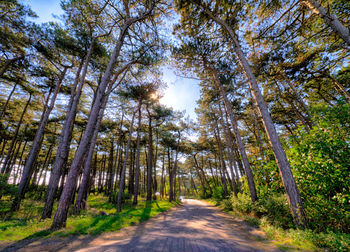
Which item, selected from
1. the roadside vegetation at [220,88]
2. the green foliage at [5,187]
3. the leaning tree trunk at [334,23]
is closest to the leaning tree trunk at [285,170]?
the roadside vegetation at [220,88]

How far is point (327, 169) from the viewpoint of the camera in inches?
154

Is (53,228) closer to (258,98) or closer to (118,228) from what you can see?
(118,228)

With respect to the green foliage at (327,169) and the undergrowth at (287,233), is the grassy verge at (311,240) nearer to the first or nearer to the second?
the undergrowth at (287,233)

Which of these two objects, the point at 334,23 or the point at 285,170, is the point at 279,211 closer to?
the point at 285,170

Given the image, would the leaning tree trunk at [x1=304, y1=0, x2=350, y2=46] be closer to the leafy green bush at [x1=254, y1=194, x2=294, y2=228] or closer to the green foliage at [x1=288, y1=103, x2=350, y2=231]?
the green foliage at [x1=288, y1=103, x2=350, y2=231]

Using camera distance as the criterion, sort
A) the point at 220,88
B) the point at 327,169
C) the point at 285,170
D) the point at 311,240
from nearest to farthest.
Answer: the point at 311,240, the point at 327,169, the point at 285,170, the point at 220,88

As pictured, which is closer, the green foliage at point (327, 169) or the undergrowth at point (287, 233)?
the undergrowth at point (287, 233)

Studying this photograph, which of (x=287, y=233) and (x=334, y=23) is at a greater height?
(x=334, y=23)

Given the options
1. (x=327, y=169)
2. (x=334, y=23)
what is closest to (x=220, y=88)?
(x=334, y=23)

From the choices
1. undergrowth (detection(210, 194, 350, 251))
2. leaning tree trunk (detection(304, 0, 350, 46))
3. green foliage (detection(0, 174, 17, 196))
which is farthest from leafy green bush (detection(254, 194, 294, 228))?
green foliage (detection(0, 174, 17, 196))

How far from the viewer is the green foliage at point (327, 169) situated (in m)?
3.70

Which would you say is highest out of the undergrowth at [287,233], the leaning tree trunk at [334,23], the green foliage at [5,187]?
the leaning tree trunk at [334,23]

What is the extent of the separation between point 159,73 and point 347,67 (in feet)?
57.3

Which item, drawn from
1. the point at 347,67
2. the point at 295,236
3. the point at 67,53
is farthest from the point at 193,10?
the point at 347,67
